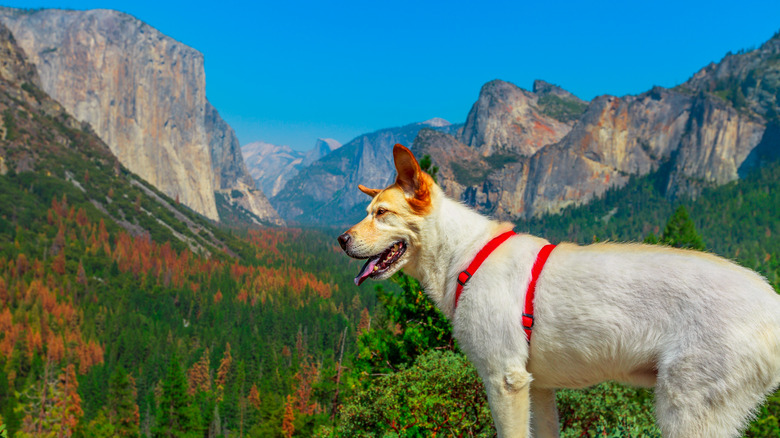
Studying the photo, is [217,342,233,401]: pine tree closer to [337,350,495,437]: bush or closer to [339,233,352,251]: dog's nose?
[337,350,495,437]: bush

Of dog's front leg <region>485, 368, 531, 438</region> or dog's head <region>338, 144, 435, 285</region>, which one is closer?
dog's front leg <region>485, 368, 531, 438</region>

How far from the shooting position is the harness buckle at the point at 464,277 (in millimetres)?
3836

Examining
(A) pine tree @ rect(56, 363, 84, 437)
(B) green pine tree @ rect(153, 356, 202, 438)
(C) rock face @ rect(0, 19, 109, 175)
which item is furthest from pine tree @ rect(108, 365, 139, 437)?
(C) rock face @ rect(0, 19, 109, 175)

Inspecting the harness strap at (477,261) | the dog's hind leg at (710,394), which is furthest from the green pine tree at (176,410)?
the dog's hind leg at (710,394)

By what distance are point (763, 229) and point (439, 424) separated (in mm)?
167839

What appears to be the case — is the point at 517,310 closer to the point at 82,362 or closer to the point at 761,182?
the point at 82,362

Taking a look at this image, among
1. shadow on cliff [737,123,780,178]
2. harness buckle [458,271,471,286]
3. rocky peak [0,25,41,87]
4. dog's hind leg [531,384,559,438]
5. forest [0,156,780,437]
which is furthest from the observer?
shadow on cliff [737,123,780,178]

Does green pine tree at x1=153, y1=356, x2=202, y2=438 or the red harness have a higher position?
the red harness

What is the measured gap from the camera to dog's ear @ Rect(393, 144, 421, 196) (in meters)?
3.96

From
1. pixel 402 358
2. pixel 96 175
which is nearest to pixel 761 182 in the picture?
pixel 402 358

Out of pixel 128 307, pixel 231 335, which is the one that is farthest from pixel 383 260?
pixel 128 307

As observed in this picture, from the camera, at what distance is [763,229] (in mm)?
134500

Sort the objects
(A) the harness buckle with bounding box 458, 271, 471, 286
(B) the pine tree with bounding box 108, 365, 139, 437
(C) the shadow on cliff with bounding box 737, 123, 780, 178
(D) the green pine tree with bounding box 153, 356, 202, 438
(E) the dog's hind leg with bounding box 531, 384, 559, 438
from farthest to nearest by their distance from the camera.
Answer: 1. (C) the shadow on cliff with bounding box 737, 123, 780, 178
2. (D) the green pine tree with bounding box 153, 356, 202, 438
3. (B) the pine tree with bounding box 108, 365, 139, 437
4. (E) the dog's hind leg with bounding box 531, 384, 559, 438
5. (A) the harness buckle with bounding box 458, 271, 471, 286

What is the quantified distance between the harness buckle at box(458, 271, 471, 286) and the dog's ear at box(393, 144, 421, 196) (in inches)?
33.7
